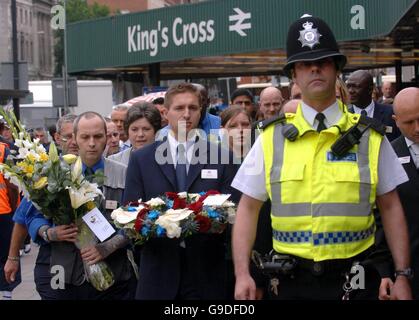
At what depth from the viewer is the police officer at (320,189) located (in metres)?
4.40

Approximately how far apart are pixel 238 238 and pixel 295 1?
14.4 m

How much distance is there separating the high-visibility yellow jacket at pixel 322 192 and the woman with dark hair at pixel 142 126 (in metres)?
3.30

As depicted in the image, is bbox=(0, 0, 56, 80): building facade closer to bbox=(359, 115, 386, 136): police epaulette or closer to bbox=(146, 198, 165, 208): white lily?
bbox=(146, 198, 165, 208): white lily

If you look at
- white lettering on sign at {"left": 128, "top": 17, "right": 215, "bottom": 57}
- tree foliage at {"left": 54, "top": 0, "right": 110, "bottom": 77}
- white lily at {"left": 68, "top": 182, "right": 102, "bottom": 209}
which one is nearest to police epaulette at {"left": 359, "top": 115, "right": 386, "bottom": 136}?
white lily at {"left": 68, "top": 182, "right": 102, "bottom": 209}

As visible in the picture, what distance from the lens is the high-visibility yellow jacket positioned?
438cm

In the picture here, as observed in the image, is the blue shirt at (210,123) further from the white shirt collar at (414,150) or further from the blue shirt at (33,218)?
the white shirt collar at (414,150)

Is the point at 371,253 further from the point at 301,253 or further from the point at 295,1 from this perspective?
the point at 295,1

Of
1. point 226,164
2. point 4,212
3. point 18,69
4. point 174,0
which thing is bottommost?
point 4,212

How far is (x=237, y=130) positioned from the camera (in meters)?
7.12

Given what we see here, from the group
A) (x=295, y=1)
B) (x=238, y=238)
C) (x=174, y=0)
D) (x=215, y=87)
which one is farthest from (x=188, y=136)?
(x=174, y=0)

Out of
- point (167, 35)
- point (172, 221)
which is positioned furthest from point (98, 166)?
Result: point (167, 35)

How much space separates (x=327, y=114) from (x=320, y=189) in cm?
41

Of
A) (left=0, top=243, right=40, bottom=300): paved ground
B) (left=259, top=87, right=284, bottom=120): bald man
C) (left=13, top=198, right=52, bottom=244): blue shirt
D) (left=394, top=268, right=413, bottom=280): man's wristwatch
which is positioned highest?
(left=259, top=87, right=284, bottom=120): bald man

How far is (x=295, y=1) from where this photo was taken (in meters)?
18.4
